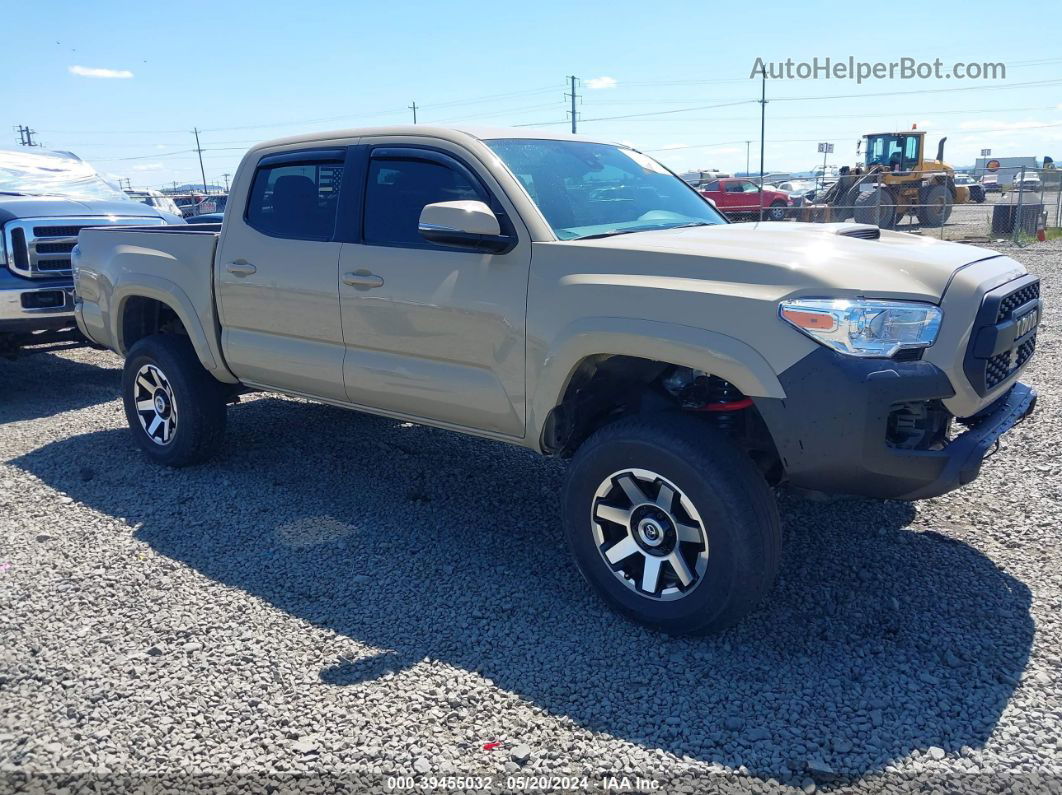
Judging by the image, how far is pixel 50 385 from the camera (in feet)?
28.1

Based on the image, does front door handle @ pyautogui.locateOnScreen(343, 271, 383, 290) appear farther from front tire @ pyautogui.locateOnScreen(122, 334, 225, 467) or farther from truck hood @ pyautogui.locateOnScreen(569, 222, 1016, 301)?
front tire @ pyautogui.locateOnScreen(122, 334, 225, 467)

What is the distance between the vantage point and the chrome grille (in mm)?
7469

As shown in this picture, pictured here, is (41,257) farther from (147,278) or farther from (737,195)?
(737,195)

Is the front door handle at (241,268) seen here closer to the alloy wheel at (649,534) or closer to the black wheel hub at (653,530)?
the alloy wheel at (649,534)

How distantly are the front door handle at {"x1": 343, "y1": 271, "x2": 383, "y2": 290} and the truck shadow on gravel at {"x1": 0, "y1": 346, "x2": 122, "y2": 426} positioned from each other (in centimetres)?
434

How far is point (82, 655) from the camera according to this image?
346 centimetres

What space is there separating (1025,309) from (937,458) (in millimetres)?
943

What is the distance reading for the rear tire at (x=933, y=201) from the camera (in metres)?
26.3

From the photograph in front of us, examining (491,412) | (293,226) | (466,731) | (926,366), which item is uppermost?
(293,226)

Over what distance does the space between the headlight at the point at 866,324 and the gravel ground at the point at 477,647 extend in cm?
121

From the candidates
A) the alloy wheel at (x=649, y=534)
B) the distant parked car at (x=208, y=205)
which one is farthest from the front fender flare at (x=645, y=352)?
the distant parked car at (x=208, y=205)

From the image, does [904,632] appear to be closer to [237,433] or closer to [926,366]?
[926,366]

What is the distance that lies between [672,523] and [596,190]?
175 centimetres

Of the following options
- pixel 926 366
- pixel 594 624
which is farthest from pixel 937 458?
pixel 594 624
